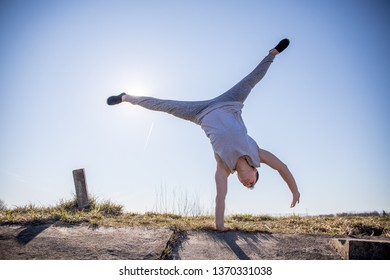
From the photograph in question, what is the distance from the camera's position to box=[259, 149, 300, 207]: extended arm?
140 inches

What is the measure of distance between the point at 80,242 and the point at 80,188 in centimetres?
303

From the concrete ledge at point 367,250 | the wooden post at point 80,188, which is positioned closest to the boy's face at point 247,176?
the concrete ledge at point 367,250

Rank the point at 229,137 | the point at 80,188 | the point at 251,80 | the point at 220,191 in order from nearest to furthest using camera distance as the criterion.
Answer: the point at 220,191 → the point at 229,137 → the point at 251,80 → the point at 80,188

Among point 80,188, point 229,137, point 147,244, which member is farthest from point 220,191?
point 80,188

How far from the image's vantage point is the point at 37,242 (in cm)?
266

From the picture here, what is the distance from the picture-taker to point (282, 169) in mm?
3557

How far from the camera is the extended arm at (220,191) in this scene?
3.33 metres

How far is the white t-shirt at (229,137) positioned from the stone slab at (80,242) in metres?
1.12

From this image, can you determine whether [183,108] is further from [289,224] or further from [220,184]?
[289,224]

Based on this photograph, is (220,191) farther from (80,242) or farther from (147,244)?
(80,242)

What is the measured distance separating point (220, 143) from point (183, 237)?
46.7 inches

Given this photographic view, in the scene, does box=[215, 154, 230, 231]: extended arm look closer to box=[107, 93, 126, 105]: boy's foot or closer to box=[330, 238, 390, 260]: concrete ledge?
box=[330, 238, 390, 260]: concrete ledge

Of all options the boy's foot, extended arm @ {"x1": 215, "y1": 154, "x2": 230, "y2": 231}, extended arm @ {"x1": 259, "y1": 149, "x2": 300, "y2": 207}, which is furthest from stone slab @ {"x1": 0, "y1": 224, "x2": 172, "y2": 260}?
the boy's foot

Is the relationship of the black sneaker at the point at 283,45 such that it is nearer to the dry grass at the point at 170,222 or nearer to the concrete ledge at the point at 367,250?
the dry grass at the point at 170,222
